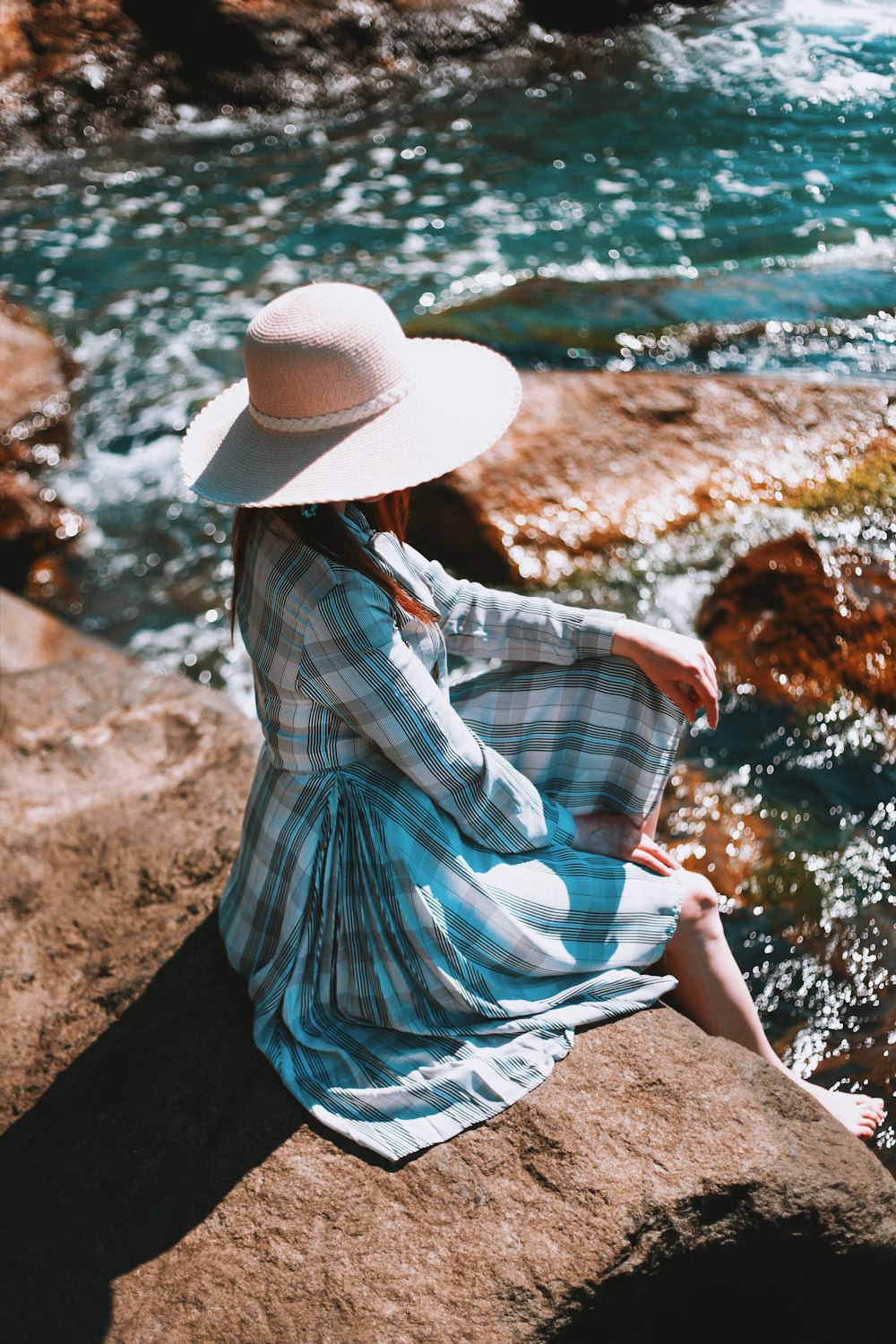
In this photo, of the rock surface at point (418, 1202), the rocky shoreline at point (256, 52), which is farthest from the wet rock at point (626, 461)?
the rocky shoreline at point (256, 52)

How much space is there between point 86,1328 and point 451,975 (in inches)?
36.8

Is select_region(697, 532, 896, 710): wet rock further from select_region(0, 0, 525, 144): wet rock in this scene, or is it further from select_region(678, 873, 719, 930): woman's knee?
select_region(0, 0, 525, 144): wet rock

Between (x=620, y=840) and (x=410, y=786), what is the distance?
1.76ft

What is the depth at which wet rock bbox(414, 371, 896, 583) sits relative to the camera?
475cm

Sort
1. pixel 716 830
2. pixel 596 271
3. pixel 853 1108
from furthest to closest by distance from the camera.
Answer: pixel 596 271 → pixel 716 830 → pixel 853 1108

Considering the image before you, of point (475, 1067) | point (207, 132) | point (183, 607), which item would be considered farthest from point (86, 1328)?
point (207, 132)

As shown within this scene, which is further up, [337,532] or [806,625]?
[337,532]

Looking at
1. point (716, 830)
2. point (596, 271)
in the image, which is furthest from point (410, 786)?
point (596, 271)

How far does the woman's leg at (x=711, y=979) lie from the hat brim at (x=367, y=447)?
1126 millimetres

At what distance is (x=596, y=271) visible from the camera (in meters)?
7.38

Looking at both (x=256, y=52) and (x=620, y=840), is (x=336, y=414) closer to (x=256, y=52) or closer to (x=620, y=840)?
(x=620, y=840)

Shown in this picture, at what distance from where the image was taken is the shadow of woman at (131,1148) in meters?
2.23

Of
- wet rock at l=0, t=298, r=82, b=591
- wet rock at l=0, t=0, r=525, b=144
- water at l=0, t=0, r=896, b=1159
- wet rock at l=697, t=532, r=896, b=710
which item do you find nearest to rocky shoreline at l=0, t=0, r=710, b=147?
wet rock at l=0, t=0, r=525, b=144

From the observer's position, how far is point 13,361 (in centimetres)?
684
